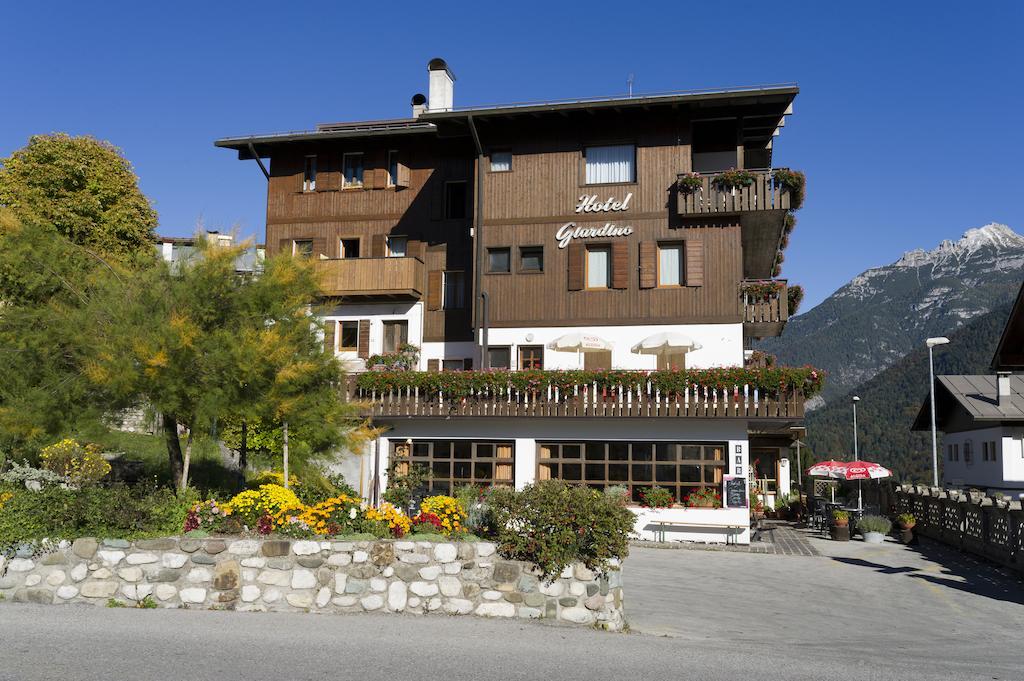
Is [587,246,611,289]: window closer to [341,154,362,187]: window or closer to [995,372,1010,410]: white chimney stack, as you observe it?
[341,154,362,187]: window

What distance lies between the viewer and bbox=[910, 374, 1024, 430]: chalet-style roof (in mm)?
35156

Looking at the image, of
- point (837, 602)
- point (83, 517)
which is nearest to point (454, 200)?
point (837, 602)

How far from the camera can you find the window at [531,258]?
26.6 meters

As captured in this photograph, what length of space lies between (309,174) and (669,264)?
43.8ft

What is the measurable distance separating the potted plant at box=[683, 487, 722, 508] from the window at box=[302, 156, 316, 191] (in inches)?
671

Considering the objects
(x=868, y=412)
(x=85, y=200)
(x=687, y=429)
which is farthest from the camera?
(x=868, y=412)

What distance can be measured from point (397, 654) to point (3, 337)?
11.8 meters

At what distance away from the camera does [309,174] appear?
30.6 metres

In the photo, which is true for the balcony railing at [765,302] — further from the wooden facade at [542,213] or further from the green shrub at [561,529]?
the green shrub at [561,529]

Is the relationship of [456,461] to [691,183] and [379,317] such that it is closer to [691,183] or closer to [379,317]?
[379,317]

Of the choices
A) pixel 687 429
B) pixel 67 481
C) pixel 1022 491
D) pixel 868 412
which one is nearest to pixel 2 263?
pixel 67 481

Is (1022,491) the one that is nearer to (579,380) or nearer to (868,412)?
(579,380)

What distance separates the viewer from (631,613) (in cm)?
1181

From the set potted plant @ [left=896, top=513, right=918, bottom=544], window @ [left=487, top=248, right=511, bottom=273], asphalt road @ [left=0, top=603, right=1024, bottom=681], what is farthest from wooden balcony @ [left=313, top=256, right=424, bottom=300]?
asphalt road @ [left=0, top=603, right=1024, bottom=681]
